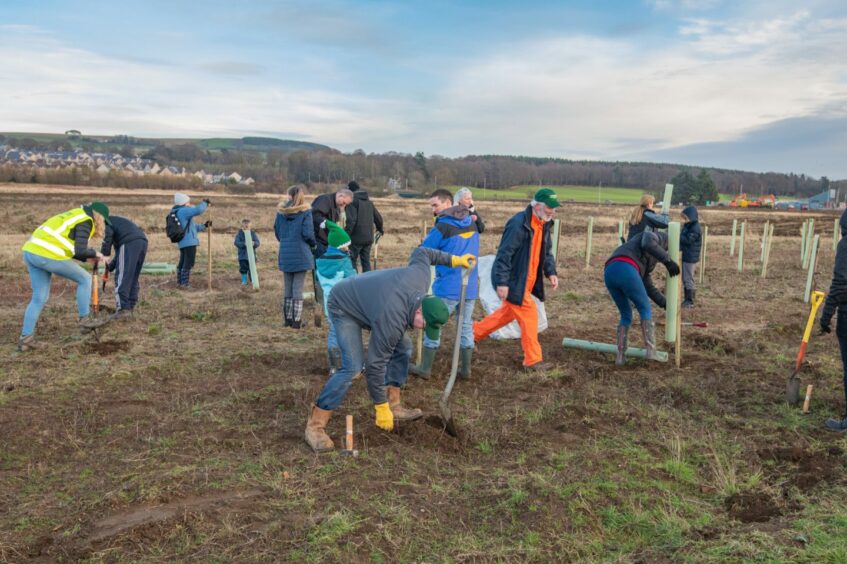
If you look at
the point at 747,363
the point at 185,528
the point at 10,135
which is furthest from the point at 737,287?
the point at 10,135

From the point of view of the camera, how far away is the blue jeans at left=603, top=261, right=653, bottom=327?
6.81 m

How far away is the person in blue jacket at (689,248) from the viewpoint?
1067cm

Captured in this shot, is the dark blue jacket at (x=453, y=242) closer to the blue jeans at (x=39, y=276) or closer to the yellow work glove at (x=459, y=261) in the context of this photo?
the yellow work glove at (x=459, y=261)

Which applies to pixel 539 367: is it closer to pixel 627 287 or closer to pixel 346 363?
pixel 627 287

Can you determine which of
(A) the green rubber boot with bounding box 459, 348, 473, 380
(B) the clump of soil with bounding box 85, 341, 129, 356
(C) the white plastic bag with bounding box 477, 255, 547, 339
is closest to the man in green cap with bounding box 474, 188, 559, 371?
(A) the green rubber boot with bounding box 459, 348, 473, 380

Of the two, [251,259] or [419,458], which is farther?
[251,259]

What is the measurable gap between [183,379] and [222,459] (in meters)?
2.26

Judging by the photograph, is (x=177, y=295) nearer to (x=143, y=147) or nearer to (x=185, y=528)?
(x=185, y=528)

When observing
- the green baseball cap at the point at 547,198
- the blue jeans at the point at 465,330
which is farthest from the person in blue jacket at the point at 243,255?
the green baseball cap at the point at 547,198

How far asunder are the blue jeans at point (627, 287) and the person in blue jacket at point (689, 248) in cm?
414

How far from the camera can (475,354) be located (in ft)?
25.3

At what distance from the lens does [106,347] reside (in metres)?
7.66

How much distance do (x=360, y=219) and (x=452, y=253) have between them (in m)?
3.38

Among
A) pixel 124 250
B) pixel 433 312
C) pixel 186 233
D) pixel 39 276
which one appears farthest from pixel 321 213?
pixel 186 233
